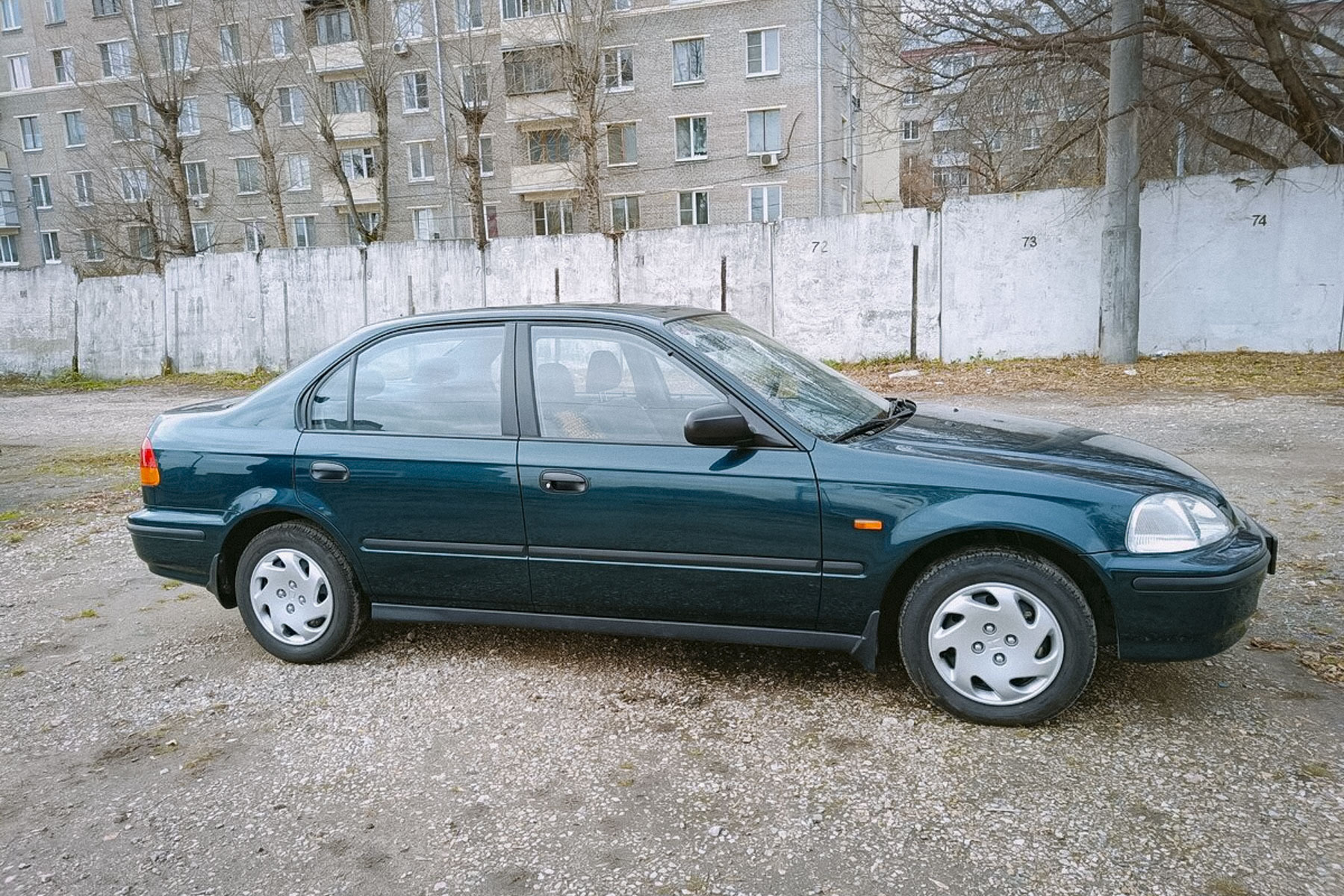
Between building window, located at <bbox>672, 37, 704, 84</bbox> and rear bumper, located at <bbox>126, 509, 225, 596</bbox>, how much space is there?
108 ft

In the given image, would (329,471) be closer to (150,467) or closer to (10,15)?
(150,467)

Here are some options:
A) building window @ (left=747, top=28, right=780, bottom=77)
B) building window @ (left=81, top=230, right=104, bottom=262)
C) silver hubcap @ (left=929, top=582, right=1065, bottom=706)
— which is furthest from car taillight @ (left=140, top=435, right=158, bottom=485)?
building window @ (left=81, top=230, right=104, bottom=262)

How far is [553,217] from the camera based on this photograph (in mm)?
37062

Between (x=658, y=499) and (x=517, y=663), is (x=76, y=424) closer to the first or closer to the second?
(x=517, y=663)

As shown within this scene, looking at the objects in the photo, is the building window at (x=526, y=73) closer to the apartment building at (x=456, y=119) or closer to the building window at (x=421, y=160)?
the apartment building at (x=456, y=119)

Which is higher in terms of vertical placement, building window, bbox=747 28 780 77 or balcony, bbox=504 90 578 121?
building window, bbox=747 28 780 77

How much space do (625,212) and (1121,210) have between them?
24502mm

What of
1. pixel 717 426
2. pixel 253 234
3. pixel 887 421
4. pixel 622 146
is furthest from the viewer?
pixel 253 234

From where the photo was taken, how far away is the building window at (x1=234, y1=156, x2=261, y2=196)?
40156 mm

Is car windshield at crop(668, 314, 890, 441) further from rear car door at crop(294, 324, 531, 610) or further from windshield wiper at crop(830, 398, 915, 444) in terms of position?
rear car door at crop(294, 324, 531, 610)

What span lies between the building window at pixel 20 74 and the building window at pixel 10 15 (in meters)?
1.62

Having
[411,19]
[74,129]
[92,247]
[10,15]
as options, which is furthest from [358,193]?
[10,15]

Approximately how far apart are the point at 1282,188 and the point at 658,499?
14.5m

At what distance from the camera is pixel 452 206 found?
122 ft
